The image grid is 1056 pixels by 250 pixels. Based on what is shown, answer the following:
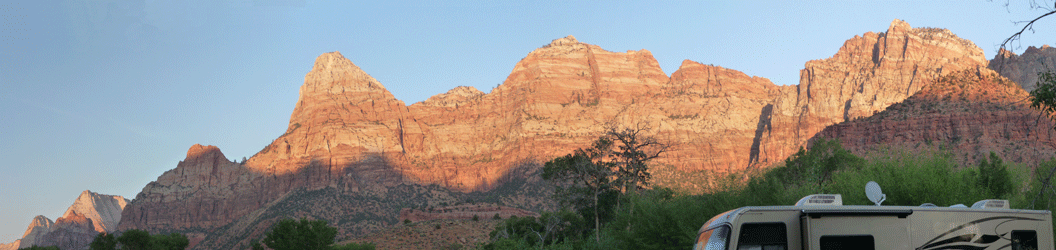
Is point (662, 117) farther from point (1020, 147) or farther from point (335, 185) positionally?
point (1020, 147)

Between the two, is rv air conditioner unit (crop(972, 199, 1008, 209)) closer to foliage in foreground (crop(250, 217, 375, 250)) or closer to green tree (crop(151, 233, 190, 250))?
foliage in foreground (crop(250, 217, 375, 250))

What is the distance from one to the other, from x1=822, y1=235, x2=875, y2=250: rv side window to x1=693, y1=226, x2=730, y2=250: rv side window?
131 cm

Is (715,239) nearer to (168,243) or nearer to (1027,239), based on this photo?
(1027,239)

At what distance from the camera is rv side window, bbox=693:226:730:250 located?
1065 centimetres

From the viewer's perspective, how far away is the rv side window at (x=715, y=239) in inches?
419

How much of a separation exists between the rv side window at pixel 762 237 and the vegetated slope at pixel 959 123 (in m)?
81.4

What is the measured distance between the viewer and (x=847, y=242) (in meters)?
10.6

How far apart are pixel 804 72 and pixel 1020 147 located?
4638 inches

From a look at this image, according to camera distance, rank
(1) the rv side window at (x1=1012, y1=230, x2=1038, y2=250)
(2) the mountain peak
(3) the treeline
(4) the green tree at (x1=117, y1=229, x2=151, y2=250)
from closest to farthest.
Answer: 1. (1) the rv side window at (x1=1012, y1=230, x2=1038, y2=250)
2. (3) the treeline
3. (4) the green tree at (x1=117, y1=229, x2=151, y2=250)
4. (2) the mountain peak

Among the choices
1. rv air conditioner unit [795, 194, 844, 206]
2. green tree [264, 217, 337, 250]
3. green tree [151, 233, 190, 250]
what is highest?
rv air conditioner unit [795, 194, 844, 206]

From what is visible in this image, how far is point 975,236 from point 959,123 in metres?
94.4

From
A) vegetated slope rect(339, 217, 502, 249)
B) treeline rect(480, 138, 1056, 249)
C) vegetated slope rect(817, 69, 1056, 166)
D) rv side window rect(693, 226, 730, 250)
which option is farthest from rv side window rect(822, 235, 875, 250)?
vegetated slope rect(817, 69, 1056, 166)

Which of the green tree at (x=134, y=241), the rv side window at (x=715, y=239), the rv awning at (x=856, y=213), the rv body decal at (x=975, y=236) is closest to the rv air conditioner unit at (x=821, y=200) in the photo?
the rv awning at (x=856, y=213)

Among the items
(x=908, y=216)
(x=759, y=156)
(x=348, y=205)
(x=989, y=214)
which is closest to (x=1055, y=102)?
(x=989, y=214)
